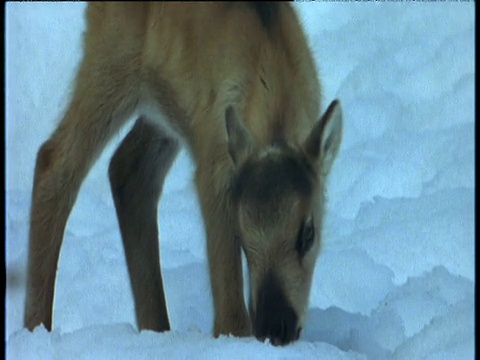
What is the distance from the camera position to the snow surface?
2268 mm

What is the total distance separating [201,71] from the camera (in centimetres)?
238

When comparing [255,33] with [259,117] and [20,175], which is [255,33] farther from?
[20,175]

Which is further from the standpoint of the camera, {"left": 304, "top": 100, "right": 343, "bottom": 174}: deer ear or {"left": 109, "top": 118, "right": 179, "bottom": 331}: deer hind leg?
{"left": 109, "top": 118, "right": 179, "bottom": 331}: deer hind leg

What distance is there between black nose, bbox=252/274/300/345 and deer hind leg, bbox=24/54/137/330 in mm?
543

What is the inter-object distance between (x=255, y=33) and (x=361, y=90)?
19.3 inches

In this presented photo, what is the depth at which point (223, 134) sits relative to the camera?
234cm

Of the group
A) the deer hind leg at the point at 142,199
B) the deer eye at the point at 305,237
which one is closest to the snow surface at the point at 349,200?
the deer hind leg at the point at 142,199

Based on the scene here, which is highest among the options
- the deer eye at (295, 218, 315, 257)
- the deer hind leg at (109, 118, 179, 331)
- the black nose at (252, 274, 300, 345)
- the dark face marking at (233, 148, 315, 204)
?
the dark face marking at (233, 148, 315, 204)

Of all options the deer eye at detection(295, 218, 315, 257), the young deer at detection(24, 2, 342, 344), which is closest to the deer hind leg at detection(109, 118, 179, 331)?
the young deer at detection(24, 2, 342, 344)

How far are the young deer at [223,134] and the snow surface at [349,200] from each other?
0.08 metres

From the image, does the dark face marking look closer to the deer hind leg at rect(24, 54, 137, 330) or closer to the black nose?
the black nose

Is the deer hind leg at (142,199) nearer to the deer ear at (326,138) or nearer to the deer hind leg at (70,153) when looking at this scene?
the deer hind leg at (70,153)

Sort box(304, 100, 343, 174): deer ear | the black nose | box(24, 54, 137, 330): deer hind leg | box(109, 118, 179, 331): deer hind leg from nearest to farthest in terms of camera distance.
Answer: the black nose < box(304, 100, 343, 174): deer ear < box(24, 54, 137, 330): deer hind leg < box(109, 118, 179, 331): deer hind leg

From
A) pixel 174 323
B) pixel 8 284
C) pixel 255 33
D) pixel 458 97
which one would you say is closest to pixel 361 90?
pixel 458 97
